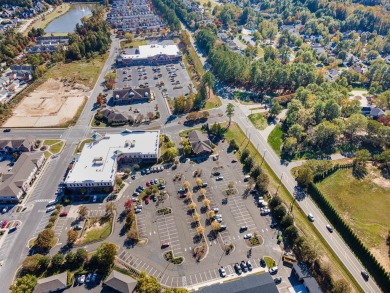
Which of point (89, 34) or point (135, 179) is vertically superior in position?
point (89, 34)

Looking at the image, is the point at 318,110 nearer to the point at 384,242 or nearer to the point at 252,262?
the point at 384,242

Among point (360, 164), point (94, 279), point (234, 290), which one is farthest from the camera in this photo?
point (360, 164)

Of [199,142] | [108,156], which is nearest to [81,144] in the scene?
[108,156]

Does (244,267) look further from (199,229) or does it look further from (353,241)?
(353,241)

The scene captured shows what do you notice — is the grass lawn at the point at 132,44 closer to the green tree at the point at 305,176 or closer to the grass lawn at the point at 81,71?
the grass lawn at the point at 81,71

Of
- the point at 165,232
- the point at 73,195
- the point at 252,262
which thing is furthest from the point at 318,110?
the point at 73,195

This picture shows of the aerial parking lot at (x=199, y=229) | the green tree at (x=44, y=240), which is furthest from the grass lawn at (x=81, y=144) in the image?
the green tree at (x=44, y=240)
